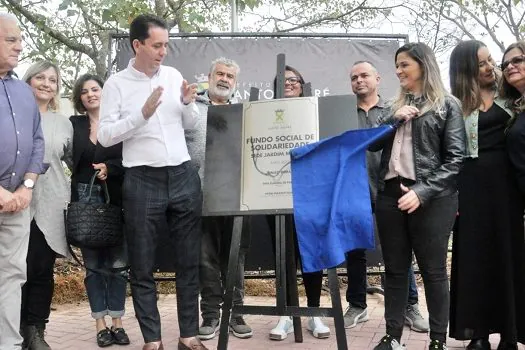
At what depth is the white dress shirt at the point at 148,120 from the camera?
3451mm

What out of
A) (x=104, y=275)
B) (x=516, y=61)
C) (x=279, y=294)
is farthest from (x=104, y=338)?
(x=516, y=61)

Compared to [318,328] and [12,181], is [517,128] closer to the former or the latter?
[318,328]

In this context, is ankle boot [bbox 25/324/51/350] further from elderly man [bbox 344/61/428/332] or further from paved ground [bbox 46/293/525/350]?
elderly man [bbox 344/61/428/332]

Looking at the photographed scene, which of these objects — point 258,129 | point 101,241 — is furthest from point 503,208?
point 101,241

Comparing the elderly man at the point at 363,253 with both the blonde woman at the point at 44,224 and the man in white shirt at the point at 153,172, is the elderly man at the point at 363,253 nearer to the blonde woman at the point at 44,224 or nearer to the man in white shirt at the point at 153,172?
the man in white shirt at the point at 153,172

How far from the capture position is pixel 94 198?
3844 mm

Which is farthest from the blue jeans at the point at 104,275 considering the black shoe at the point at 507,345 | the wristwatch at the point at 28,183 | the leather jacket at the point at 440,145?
the black shoe at the point at 507,345

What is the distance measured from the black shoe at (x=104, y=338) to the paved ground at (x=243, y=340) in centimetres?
5

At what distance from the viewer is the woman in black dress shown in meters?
3.31

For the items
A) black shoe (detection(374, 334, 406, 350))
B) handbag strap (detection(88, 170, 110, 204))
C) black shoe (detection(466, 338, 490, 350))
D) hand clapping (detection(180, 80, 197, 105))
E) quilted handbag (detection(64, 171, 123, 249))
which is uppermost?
hand clapping (detection(180, 80, 197, 105))

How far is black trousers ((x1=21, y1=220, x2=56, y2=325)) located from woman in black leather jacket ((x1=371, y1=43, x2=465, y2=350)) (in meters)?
2.22

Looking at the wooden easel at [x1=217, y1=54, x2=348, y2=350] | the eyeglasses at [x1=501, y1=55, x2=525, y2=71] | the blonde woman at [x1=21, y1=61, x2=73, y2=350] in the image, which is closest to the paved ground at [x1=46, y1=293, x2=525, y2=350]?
the blonde woman at [x1=21, y1=61, x2=73, y2=350]

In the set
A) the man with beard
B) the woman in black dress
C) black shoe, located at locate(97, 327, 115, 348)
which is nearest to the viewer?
the woman in black dress

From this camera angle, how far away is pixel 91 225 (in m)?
3.61
